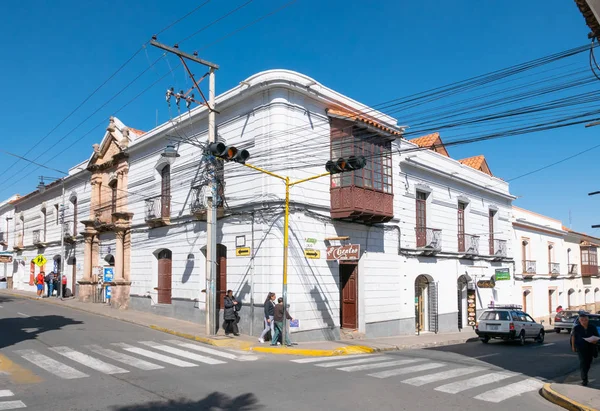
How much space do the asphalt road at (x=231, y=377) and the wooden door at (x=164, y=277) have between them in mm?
6276

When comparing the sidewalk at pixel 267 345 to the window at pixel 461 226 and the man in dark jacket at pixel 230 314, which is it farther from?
the window at pixel 461 226

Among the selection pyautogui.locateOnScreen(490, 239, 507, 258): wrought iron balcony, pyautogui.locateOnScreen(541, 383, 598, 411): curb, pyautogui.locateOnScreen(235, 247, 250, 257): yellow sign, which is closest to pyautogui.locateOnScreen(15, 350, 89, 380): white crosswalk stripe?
pyautogui.locateOnScreen(235, 247, 250, 257): yellow sign

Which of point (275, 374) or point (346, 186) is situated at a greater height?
point (346, 186)

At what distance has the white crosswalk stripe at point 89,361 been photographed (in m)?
10.6

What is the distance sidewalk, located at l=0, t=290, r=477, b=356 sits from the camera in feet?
49.7

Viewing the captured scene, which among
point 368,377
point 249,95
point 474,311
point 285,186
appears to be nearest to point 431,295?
point 474,311

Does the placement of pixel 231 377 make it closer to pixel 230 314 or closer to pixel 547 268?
pixel 230 314

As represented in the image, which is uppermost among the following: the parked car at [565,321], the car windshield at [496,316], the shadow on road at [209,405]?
the shadow on road at [209,405]

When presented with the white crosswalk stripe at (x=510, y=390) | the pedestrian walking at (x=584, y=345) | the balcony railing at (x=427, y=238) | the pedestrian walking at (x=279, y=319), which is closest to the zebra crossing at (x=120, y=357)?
the pedestrian walking at (x=279, y=319)

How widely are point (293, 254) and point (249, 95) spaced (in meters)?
5.82

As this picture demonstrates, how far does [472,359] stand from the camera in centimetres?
1476

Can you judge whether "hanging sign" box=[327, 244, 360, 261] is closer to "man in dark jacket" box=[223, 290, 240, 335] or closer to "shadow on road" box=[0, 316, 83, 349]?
"man in dark jacket" box=[223, 290, 240, 335]

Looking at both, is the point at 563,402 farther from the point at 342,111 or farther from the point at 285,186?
the point at 342,111

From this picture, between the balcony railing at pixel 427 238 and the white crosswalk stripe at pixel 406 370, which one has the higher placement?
the balcony railing at pixel 427 238
